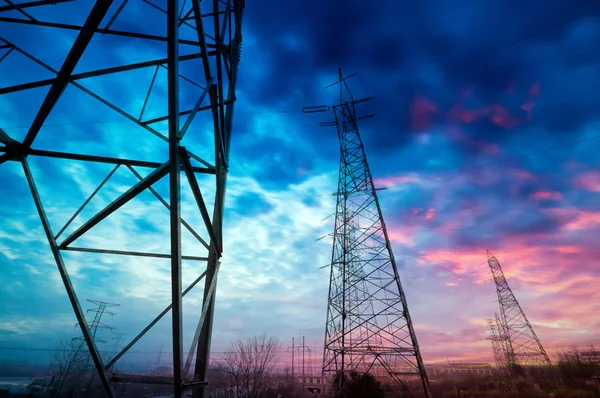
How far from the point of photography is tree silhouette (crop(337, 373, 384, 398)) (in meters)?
12.9

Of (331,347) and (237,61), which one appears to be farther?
(331,347)

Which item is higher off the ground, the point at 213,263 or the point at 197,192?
the point at 197,192

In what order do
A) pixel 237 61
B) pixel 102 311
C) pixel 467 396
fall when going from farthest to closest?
1. pixel 102 311
2. pixel 467 396
3. pixel 237 61

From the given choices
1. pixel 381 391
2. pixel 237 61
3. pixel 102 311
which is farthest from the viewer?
pixel 102 311

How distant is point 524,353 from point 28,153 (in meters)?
41.3

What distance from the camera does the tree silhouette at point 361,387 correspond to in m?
12.9

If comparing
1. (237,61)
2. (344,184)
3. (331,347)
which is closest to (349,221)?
(344,184)

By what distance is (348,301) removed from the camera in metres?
15.4

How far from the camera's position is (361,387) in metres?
Answer: 13.1

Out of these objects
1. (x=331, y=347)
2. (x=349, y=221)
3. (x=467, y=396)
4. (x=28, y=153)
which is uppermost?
(x=349, y=221)

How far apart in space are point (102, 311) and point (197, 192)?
150 ft

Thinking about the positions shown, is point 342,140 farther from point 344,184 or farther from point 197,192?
point 197,192

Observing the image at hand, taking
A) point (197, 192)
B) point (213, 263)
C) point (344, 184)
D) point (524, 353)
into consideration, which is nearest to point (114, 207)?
point (197, 192)

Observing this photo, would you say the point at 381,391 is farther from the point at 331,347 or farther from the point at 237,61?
the point at 237,61
